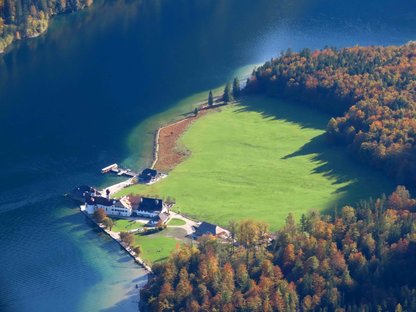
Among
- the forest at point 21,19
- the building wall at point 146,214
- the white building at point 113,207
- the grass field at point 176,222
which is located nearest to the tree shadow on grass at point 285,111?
the grass field at point 176,222

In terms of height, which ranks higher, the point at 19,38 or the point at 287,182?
the point at 19,38

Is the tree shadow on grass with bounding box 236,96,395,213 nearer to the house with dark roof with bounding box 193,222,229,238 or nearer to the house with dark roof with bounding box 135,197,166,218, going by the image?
the house with dark roof with bounding box 193,222,229,238

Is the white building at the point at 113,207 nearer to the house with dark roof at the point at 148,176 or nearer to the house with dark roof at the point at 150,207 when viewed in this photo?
the house with dark roof at the point at 150,207

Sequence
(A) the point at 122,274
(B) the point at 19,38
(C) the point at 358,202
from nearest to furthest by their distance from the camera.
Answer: (A) the point at 122,274 < (C) the point at 358,202 < (B) the point at 19,38

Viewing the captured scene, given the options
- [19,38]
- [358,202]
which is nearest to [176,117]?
[358,202]

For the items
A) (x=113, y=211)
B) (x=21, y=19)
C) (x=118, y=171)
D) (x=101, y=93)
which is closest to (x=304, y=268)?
(x=113, y=211)

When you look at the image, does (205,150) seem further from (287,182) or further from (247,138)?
(287,182)

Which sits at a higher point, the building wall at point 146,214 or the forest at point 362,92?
the forest at point 362,92
